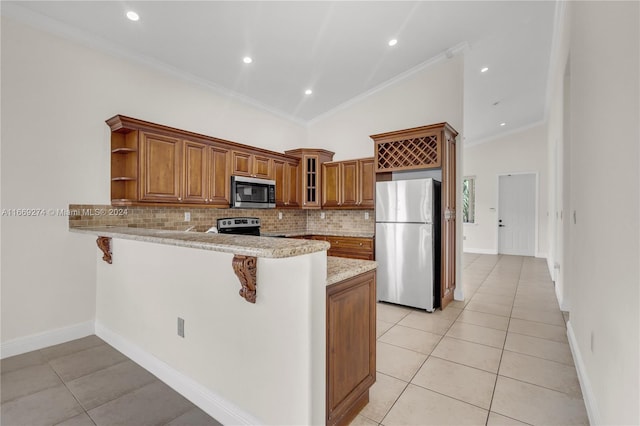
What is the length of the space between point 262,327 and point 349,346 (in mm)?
521

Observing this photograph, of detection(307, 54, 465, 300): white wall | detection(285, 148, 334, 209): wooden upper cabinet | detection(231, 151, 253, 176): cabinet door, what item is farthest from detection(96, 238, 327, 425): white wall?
detection(307, 54, 465, 300): white wall

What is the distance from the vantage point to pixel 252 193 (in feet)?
13.7

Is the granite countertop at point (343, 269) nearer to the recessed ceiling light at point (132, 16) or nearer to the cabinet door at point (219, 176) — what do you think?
the cabinet door at point (219, 176)

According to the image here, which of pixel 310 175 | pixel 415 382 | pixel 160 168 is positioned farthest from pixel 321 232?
pixel 415 382

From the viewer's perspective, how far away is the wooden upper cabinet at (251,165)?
4039 millimetres

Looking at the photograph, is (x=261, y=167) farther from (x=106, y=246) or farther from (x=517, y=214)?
(x=517, y=214)

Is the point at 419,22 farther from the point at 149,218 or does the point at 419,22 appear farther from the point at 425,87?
the point at 149,218

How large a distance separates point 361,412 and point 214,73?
13.1 ft

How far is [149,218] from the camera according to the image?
3.44 metres

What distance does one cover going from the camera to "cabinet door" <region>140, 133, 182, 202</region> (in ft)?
10.0

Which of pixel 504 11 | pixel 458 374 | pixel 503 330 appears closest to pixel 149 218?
pixel 458 374

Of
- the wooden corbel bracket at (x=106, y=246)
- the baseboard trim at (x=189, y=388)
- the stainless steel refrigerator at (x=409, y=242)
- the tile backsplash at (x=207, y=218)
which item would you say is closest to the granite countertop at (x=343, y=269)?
the baseboard trim at (x=189, y=388)

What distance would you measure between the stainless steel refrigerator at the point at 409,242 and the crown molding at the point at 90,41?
110 inches

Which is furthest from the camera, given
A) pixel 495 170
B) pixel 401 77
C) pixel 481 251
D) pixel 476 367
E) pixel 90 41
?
pixel 481 251
